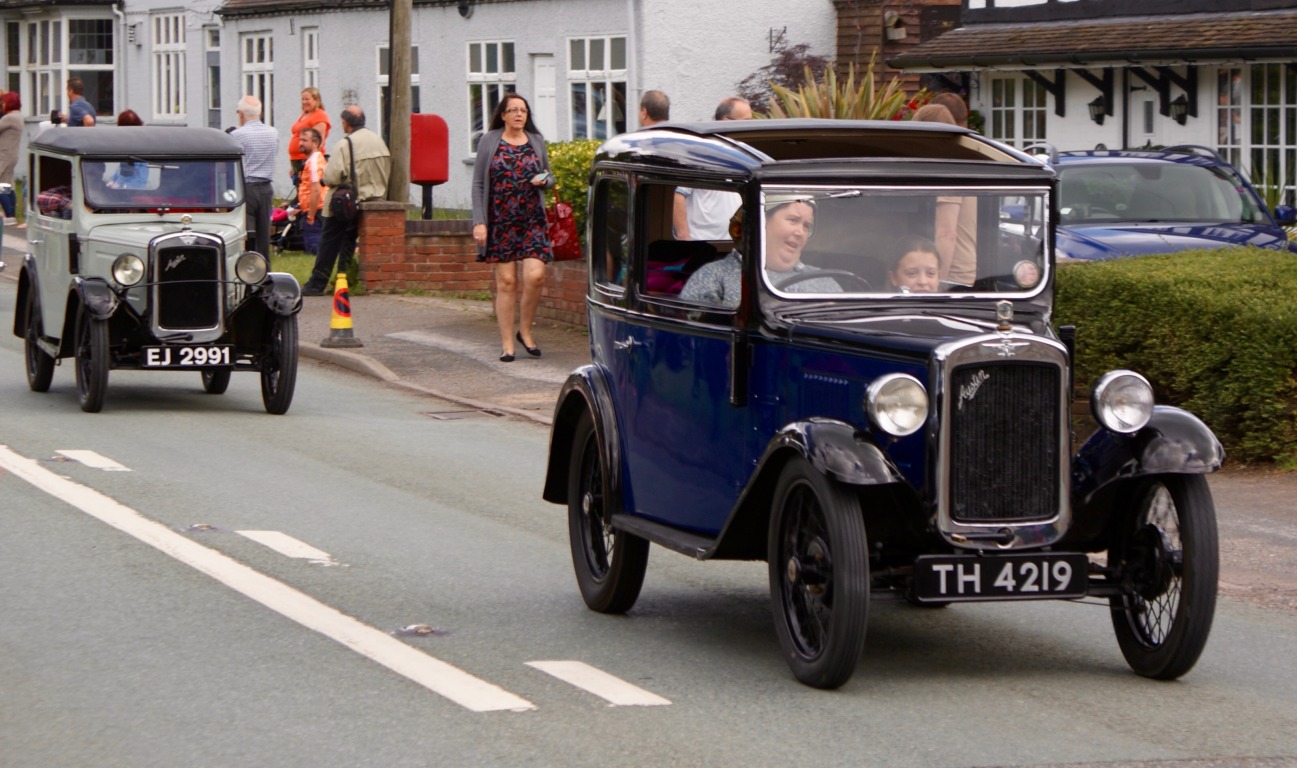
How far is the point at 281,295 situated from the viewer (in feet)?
45.7

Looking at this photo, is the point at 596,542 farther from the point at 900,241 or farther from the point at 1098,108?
the point at 1098,108

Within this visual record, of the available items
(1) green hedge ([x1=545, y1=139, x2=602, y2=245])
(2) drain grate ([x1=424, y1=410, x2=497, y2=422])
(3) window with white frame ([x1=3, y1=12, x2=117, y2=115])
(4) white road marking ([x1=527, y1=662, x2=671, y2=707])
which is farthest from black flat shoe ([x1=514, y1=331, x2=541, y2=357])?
(3) window with white frame ([x1=3, y1=12, x2=117, y2=115])

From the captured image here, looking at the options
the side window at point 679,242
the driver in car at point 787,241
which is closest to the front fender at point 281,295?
the side window at point 679,242

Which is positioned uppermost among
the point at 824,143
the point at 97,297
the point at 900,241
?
the point at 824,143

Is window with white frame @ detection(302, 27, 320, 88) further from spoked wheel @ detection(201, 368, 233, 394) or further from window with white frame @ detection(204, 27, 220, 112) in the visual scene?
spoked wheel @ detection(201, 368, 233, 394)

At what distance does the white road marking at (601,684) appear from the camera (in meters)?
6.39

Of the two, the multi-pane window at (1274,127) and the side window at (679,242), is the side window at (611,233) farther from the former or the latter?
the multi-pane window at (1274,127)

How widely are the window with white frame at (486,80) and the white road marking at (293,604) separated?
23.4 metres

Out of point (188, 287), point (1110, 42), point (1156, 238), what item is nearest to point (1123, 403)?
point (188, 287)

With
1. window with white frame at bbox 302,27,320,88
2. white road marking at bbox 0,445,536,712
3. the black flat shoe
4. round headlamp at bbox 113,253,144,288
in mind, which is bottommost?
white road marking at bbox 0,445,536,712

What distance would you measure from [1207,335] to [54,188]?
8.20 metres

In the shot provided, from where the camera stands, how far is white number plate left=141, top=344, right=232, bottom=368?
13.8 meters

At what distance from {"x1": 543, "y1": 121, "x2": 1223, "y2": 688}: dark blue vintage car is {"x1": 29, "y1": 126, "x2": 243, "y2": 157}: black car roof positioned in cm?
732

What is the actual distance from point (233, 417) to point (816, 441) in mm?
8215
